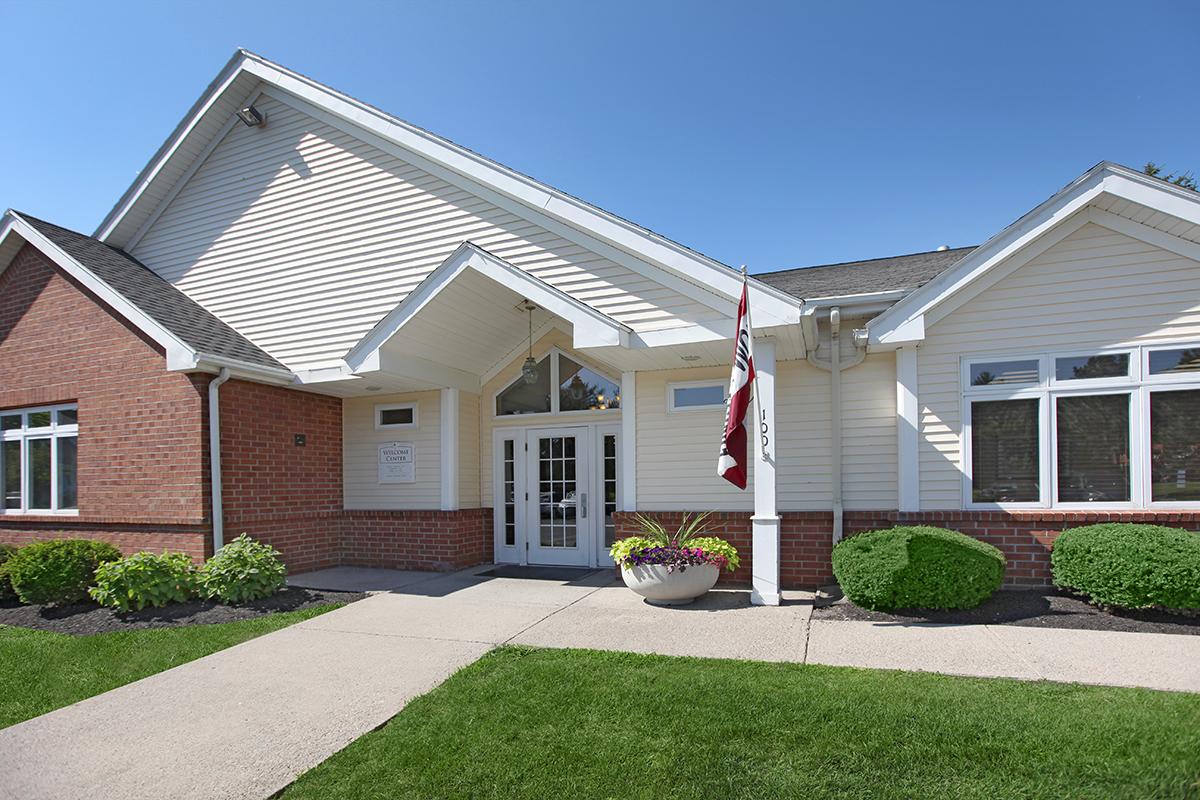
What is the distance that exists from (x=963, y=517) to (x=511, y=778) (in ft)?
20.4

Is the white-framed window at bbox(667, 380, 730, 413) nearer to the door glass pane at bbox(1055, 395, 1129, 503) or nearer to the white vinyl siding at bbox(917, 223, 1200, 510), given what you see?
the white vinyl siding at bbox(917, 223, 1200, 510)

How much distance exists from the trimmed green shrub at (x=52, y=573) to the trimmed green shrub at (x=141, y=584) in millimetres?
443

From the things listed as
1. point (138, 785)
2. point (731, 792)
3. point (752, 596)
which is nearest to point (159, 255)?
point (138, 785)

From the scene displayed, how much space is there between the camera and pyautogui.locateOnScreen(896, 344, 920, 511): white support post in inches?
315

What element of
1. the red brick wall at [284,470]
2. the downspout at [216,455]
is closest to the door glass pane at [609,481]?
the red brick wall at [284,470]

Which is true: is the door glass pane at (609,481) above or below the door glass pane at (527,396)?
below

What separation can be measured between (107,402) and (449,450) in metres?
4.85

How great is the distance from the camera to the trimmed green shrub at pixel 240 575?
7.95m

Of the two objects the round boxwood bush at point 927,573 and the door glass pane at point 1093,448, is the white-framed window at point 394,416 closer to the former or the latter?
the round boxwood bush at point 927,573

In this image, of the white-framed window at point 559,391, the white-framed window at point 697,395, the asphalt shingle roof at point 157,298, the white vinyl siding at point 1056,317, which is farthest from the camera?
the white-framed window at point 559,391

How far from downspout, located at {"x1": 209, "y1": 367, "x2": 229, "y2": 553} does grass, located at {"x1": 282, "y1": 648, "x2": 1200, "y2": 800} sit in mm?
5320

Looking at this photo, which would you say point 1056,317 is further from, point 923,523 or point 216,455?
point 216,455

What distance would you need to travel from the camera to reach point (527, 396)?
10.8 meters

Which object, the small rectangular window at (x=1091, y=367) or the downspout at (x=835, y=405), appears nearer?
the small rectangular window at (x=1091, y=367)
